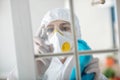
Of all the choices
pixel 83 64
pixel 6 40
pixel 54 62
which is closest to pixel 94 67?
pixel 83 64

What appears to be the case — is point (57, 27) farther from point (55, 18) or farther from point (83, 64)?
point (83, 64)

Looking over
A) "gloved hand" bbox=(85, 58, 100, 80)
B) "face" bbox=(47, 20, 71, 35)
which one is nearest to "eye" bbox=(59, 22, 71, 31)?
"face" bbox=(47, 20, 71, 35)

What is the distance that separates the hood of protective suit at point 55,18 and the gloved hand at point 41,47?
0.02 m

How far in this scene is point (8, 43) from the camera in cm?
77

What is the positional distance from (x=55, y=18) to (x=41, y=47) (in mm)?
128

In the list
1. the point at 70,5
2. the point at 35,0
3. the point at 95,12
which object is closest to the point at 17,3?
the point at 35,0

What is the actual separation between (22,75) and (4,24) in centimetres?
22

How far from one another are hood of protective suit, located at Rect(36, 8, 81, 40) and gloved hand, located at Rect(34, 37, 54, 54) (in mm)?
23

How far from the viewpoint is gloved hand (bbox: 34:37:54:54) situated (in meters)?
0.73

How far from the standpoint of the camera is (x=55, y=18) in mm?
756

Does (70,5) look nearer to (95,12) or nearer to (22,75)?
(95,12)

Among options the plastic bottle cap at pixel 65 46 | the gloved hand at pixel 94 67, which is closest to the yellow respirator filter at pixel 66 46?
the plastic bottle cap at pixel 65 46

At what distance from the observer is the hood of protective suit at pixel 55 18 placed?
73 centimetres

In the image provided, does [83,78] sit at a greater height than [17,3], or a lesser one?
lesser
